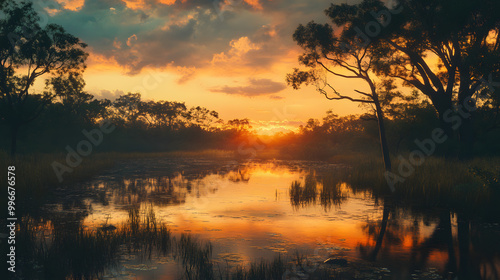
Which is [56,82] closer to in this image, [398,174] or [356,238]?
[398,174]

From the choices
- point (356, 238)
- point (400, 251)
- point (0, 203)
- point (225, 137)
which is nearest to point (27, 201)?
point (0, 203)

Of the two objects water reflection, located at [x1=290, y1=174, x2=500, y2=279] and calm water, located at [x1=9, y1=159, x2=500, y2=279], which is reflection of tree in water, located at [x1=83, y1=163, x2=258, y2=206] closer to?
calm water, located at [x1=9, y1=159, x2=500, y2=279]

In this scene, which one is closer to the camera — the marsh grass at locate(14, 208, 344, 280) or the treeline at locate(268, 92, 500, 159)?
the marsh grass at locate(14, 208, 344, 280)

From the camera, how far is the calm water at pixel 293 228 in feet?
27.6

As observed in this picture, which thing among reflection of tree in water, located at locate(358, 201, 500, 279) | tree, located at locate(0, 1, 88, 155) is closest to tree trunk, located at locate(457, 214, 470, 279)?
reflection of tree in water, located at locate(358, 201, 500, 279)

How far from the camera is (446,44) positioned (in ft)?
85.3

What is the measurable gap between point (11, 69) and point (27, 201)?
68.8ft

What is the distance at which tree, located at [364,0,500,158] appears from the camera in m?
21.2

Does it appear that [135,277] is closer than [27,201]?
Yes

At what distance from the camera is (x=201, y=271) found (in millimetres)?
7734

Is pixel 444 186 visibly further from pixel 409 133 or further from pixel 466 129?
pixel 409 133

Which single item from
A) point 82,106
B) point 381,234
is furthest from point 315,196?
point 82,106

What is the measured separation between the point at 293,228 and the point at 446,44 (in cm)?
2016

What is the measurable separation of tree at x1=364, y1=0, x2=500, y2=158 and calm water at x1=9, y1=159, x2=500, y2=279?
34.7 ft
